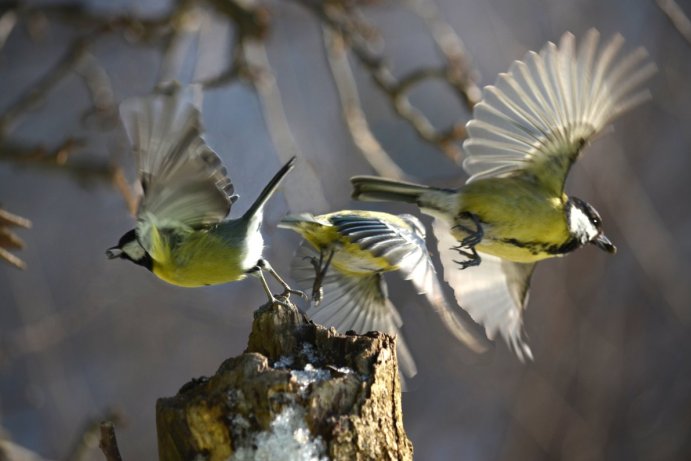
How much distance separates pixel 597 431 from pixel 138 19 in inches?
120

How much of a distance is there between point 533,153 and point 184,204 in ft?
3.29

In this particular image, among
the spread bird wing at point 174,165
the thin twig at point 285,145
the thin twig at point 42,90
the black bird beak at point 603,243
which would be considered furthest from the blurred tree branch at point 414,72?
the spread bird wing at point 174,165

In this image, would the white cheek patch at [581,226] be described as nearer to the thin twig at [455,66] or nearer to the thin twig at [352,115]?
the thin twig at [455,66]

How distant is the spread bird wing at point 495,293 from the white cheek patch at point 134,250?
3.20 ft

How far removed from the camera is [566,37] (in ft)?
7.98

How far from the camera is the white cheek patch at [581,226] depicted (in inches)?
102

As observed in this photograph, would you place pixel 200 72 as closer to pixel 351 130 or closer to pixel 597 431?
pixel 351 130

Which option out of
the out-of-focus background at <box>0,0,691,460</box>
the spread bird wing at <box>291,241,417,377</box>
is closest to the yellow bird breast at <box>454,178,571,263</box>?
the spread bird wing at <box>291,241,417,377</box>

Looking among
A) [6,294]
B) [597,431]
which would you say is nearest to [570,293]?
[597,431]

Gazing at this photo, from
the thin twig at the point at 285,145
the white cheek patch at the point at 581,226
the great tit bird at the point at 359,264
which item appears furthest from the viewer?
the thin twig at the point at 285,145

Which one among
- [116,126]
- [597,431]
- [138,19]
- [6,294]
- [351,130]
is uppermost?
[138,19]

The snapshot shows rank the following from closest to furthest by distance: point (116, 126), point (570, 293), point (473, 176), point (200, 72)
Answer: point (473, 176) → point (116, 126) → point (200, 72) → point (570, 293)

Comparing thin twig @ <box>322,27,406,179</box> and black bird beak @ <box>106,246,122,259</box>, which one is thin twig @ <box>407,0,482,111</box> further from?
black bird beak @ <box>106,246,122,259</box>

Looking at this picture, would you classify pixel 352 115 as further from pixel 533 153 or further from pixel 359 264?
pixel 359 264
